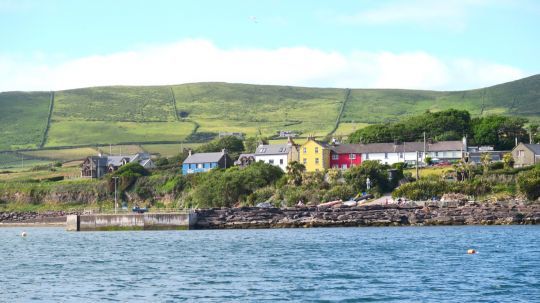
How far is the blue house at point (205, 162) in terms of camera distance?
14212cm

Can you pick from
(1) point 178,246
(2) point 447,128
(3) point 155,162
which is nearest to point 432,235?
(1) point 178,246

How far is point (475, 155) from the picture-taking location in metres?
124

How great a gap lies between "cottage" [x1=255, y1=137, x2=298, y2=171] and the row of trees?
1305 centimetres

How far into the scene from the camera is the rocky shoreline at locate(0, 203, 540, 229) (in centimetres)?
8288

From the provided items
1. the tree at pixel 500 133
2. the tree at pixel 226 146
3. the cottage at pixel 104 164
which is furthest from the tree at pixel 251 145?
the tree at pixel 500 133

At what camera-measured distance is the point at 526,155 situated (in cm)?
11431

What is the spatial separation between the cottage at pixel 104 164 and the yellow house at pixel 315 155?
3242 centimetres

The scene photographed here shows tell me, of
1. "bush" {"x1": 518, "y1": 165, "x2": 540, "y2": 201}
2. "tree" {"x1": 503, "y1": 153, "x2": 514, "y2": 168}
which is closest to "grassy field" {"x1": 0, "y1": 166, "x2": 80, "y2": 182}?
"tree" {"x1": 503, "y1": 153, "x2": 514, "y2": 168}

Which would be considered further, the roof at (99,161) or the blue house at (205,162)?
the roof at (99,161)

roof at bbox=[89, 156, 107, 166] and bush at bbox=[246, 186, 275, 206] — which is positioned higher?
roof at bbox=[89, 156, 107, 166]

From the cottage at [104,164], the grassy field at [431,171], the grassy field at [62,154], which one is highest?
the grassy field at [62,154]

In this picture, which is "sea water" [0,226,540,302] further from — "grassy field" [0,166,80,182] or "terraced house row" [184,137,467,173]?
"grassy field" [0,166,80,182]

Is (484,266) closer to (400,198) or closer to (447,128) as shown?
(400,198)

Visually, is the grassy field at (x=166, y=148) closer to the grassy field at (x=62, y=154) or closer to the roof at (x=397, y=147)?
the grassy field at (x=62, y=154)
